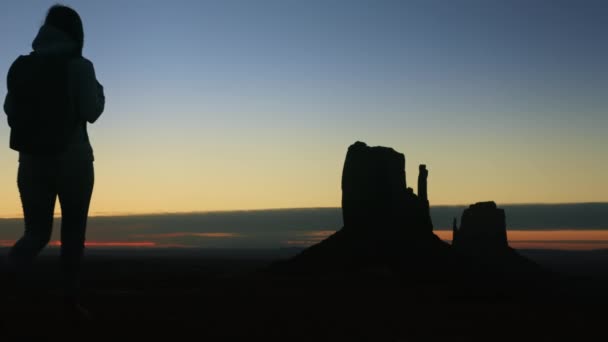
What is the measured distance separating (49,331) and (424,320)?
6.50 metres

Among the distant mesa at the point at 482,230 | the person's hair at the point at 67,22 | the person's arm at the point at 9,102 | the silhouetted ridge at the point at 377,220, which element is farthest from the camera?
the distant mesa at the point at 482,230

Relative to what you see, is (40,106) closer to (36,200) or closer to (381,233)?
(36,200)

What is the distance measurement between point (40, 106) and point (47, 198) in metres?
0.95

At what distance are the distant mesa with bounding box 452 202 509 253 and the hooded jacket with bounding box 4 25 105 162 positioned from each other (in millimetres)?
144359

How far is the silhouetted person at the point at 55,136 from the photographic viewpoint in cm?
660

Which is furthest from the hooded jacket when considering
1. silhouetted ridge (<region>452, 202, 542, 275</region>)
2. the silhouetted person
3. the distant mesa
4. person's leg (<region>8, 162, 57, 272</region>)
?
the distant mesa

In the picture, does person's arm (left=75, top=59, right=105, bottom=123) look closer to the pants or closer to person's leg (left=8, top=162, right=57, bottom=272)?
the pants

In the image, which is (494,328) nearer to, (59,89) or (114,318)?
(114,318)

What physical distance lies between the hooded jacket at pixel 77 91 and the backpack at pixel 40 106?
0.20ft

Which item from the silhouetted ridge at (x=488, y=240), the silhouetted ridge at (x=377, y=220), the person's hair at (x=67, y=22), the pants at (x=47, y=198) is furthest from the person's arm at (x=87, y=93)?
the silhouetted ridge at (x=488, y=240)

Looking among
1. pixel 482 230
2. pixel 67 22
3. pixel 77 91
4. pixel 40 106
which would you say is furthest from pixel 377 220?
pixel 40 106

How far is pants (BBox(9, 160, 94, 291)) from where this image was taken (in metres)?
6.48

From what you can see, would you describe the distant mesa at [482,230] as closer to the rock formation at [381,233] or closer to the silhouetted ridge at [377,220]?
the rock formation at [381,233]

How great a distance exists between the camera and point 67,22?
7270 mm
